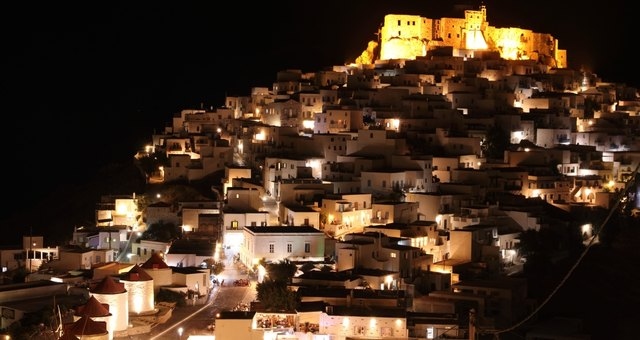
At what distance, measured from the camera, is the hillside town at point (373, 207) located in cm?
2011

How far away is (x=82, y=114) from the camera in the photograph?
6306 centimetres

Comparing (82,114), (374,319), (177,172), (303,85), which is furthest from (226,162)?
(82,114)

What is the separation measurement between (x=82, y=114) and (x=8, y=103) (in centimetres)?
615

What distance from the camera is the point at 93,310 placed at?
60.3 ft

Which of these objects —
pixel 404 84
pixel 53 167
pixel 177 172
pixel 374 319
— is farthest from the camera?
pixel 53 167

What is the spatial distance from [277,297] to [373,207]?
671 cm

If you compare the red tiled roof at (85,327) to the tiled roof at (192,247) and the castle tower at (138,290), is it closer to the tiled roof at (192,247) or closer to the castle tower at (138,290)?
the castle tower at (138,290)

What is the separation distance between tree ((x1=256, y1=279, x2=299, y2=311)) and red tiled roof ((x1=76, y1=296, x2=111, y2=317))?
329cm

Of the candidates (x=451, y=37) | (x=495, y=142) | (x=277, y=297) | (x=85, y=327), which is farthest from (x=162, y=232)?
(x=451, y=37)

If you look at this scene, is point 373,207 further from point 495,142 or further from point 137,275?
point 495,142

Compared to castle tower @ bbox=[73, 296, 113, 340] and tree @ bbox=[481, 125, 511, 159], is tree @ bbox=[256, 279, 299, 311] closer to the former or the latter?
castle tower @ bbox=[73, 296, 113, 340]

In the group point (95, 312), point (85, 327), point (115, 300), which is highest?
point (115, 300)

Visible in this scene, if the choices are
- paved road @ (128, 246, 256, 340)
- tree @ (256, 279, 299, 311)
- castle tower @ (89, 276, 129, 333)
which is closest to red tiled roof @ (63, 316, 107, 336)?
castle tower @ (89, 276, 129, 333)

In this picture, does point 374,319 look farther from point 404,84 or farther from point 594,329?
point 404,84
